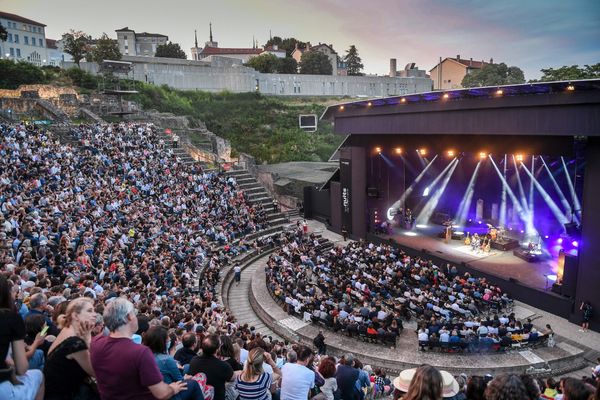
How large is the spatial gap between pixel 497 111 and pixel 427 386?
1511 centimetres

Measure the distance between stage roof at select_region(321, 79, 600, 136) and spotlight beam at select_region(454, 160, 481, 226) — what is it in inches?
323

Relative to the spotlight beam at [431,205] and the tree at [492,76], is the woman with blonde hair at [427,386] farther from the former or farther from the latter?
the tree at [492,76]

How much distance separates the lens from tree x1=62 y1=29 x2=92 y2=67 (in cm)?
5094

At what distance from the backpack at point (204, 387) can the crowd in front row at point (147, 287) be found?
2 cm

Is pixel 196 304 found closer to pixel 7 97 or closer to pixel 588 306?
pixel 588 306

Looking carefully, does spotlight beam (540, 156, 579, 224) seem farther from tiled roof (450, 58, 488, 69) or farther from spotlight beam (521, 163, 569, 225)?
tiled roof (450, 58, 488, 69)

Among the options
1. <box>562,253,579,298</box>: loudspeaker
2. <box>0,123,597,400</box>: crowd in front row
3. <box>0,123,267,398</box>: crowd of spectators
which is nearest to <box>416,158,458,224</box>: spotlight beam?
<box>0,123,597,400</box>: crowd in front row

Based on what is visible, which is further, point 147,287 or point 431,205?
point 431,205

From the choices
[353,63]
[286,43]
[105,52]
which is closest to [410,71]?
[353,63]

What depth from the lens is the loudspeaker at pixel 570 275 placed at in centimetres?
1439

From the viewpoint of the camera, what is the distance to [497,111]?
15.9 m

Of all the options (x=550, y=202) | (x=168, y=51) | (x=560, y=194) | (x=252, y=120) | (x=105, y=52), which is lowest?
(x=550, y=202)

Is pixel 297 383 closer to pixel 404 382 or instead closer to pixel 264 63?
pixel 404 382

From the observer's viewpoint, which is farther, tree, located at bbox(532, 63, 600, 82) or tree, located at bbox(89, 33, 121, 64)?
tree, located at bbox(89, 33, 121, 64)
